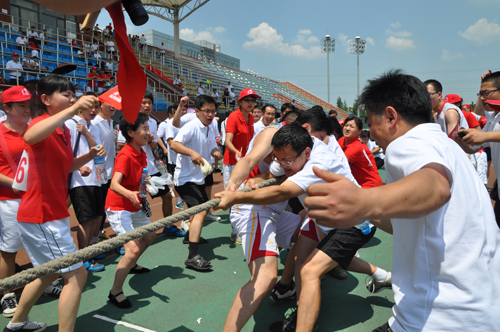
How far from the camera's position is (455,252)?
1223 mm

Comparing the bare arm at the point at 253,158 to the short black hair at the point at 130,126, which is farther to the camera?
the short black hair at the point at 130,126

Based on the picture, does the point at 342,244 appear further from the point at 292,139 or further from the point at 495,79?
the point at 495,79

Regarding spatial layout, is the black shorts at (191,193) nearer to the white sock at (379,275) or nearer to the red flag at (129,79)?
the white sock at (379,275)

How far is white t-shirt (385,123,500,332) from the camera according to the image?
122 centimetres

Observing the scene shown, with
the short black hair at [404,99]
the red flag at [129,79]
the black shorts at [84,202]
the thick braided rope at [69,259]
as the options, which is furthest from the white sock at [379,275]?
the black shorts at [84,202]

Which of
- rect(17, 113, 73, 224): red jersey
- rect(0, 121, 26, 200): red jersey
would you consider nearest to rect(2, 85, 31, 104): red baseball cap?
rect(0, 121, 26, 200): red jersey

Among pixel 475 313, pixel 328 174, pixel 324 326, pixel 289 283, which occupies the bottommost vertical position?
pixel 324 326

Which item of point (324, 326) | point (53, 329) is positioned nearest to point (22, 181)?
point (53, 329)

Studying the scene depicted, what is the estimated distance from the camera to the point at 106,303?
3199 millimetres

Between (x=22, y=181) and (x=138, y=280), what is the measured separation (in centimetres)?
184

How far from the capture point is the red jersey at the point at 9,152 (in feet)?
9.59

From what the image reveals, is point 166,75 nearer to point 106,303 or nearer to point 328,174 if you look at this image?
point 106,303

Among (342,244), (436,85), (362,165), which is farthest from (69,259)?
(436,85)

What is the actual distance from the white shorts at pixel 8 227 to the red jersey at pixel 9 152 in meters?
0.06
